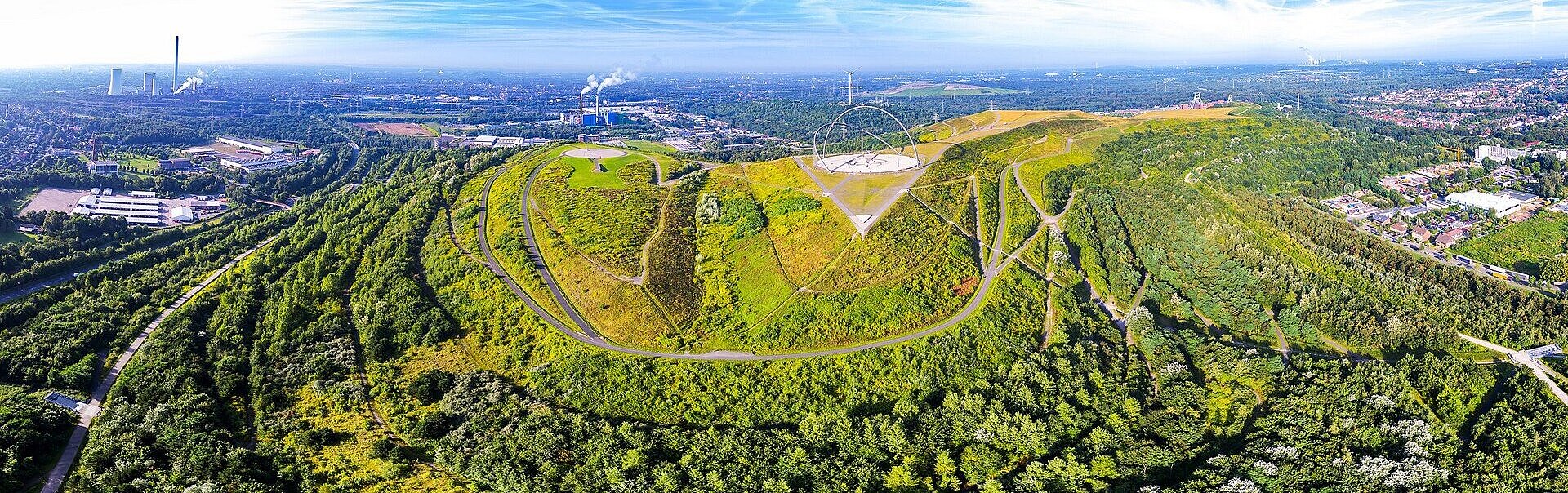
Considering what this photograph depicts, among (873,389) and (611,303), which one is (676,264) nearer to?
(611,303)

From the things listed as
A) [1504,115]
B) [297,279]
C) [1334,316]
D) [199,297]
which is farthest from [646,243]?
[1504,115]

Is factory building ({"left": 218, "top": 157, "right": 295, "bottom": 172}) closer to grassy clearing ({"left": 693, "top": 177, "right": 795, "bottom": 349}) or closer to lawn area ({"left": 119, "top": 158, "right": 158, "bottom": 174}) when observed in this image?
lawn area ({"left": 119, "top": 158, "right": 158, "bottom": 174})

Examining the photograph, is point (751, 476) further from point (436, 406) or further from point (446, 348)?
point (446, 348)

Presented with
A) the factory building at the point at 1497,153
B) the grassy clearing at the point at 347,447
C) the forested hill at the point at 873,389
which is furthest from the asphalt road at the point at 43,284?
the factory building at the point at 1497,153

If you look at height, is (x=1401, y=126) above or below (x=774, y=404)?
above

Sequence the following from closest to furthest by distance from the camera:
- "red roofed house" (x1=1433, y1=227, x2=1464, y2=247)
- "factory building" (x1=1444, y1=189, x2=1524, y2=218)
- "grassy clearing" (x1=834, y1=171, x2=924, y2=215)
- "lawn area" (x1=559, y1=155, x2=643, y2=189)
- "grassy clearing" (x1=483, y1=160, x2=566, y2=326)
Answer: "grassy clearing" (x1=483, y1=160, x2=566, y2=326), "grassy clearing" (x1=834, y1=171, x2=924, y2=215), "lawn area" (x1=559, y1=155, x2=643, y2=189), "red roofed house" (x1=1433, y1=227, x2=1464, y2=247), "factory building" (x1=1444, y1=189, x2=1524, y2=218)

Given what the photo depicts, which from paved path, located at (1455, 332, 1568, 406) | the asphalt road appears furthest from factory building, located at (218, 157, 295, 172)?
paved path, located at (1455, 332, 1568, 406)
